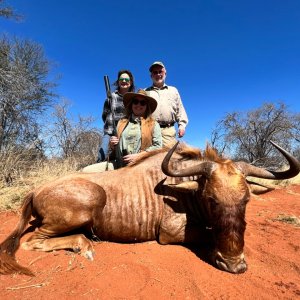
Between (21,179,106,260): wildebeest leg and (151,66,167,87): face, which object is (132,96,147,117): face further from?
(21,179,106,260): wildebeest leg

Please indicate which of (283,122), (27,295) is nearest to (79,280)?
(27,295)

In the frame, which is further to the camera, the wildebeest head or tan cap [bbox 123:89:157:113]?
tan cap [bbox 123:89:157:113]

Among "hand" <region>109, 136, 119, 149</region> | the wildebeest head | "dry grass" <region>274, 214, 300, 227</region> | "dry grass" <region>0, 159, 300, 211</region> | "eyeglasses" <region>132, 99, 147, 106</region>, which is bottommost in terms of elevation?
"dry grass" <region>274, 214, 300, 227</region>

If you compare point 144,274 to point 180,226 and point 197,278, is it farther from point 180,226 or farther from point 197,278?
point 180,226

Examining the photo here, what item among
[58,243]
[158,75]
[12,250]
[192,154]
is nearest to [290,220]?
[192,154]

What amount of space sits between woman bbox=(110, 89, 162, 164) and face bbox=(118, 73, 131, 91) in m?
0.88

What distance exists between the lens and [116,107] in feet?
20.0

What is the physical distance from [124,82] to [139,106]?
3.51ft

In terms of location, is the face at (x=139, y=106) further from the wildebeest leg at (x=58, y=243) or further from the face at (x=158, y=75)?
the wildebeest leg at (x=58, y=243)

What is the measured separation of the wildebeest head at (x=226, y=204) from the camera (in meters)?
2.95

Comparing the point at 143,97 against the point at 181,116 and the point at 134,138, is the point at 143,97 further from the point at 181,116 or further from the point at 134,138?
the point at 181,116

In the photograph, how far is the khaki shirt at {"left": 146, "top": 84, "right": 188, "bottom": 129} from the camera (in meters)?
6.06

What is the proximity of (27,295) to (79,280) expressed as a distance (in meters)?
0.45

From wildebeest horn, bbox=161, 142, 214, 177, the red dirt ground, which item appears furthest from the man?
the red dirt ground
